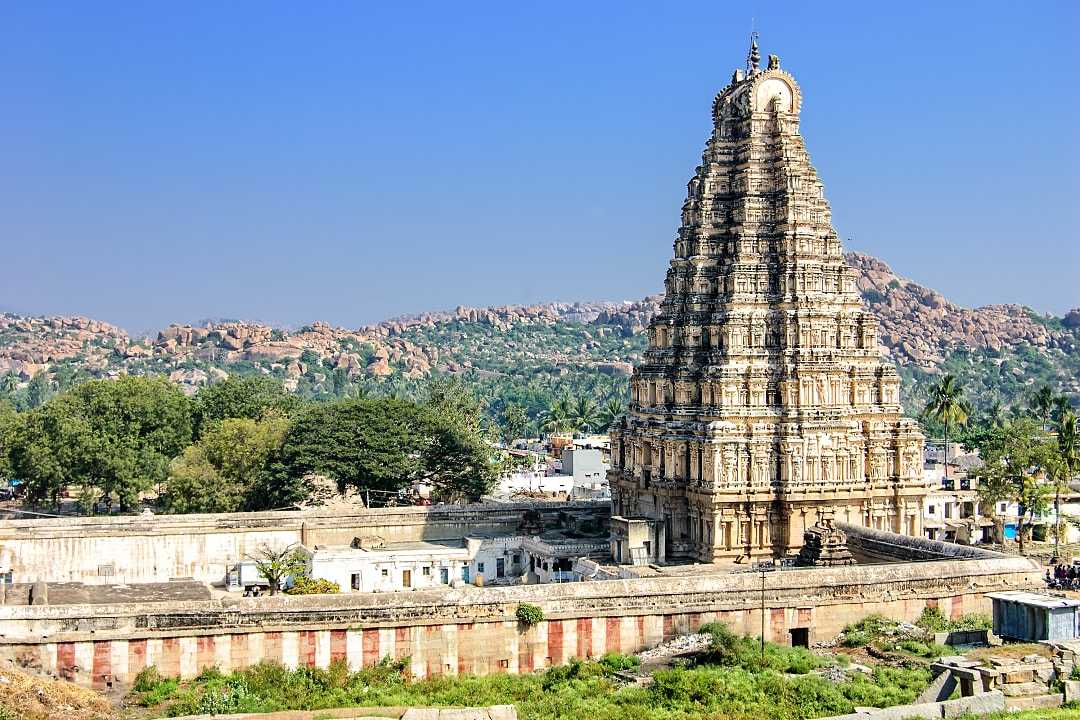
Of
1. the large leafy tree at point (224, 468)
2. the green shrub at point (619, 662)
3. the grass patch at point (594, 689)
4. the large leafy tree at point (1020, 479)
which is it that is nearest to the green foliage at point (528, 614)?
the grass patch at point (594, 689)

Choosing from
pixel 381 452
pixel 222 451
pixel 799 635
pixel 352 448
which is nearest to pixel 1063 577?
pixel 799 635

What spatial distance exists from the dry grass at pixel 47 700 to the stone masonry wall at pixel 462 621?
1.36m

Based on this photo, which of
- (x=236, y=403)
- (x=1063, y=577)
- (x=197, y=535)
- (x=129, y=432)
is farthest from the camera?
(x=236, y=403)

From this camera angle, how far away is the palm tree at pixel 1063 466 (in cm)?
5056

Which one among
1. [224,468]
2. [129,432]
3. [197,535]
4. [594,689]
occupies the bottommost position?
[594,689]

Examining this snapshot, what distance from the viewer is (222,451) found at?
56.1 metres

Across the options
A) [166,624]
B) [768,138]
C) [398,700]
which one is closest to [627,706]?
[398,700]

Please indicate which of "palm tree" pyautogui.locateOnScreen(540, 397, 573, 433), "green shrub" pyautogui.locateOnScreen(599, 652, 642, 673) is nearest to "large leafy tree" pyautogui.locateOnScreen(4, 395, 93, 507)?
"green shrub" pyautogui.locateOnScreen(599, 652, 642, 673)

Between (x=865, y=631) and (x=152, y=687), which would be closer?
(x=152, y=687)

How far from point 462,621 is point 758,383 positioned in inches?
602

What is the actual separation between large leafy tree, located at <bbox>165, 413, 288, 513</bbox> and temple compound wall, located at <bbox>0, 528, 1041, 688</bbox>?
21.9m

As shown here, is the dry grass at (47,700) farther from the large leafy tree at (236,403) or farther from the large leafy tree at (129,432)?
the large leafy tree at (236,403)

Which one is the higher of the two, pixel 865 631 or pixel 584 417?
pixel 584 417

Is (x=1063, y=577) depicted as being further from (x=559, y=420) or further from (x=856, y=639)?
(x=559, y=420)
